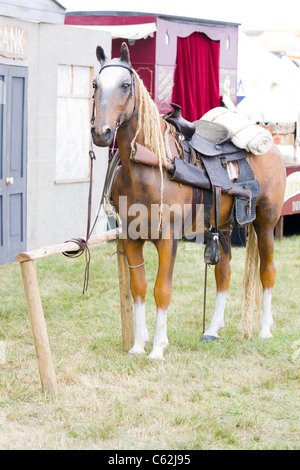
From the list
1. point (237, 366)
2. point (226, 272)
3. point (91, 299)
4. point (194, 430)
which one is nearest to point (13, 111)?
point (91, 299)

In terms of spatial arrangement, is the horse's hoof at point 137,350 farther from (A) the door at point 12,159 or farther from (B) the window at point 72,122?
(B) the window at point 72,122

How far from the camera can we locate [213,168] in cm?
507

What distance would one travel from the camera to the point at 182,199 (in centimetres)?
488

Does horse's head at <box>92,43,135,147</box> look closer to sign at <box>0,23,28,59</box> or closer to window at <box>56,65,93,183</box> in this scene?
sign at <box>0,23,28,59</box>

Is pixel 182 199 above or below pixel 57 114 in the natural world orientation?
below

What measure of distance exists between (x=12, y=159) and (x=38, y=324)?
186 inches

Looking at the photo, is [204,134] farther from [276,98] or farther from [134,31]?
[276,98]

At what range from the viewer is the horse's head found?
422 centimetres

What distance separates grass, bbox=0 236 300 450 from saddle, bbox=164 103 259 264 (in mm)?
842

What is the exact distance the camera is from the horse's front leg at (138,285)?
16.3ft

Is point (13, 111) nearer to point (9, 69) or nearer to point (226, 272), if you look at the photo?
point (9, 69)

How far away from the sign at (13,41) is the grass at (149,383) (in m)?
2.90

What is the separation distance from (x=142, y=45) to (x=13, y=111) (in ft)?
11.3

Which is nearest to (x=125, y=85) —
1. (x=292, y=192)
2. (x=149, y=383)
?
(x=149, y=383)
